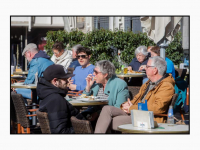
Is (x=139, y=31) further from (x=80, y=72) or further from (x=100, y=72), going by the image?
(x=100, y=72)

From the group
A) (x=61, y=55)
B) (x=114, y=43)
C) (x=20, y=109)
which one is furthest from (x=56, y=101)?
(x=114, y=43)

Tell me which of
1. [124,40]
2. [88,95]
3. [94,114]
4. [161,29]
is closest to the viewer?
[94,114]

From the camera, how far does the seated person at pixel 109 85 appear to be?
5.93m

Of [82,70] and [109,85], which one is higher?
[82,70]

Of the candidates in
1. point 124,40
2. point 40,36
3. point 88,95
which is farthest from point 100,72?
point 40,36

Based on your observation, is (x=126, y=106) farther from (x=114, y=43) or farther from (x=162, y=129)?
(x=114, y=43)

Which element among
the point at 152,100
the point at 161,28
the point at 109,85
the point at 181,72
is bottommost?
the point at 152,100

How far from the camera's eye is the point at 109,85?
6.01m

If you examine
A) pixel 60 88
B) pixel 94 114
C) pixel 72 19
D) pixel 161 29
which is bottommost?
pixel 94 114

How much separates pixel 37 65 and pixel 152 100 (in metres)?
3.67

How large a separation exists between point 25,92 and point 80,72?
4.93 ft

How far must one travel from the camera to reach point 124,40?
13.1 m

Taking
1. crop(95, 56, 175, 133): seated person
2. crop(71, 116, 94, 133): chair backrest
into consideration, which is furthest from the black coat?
crop(95, 56, 175, 133): seated person

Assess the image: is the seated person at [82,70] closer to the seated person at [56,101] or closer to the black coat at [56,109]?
the seated person at [56,101]
